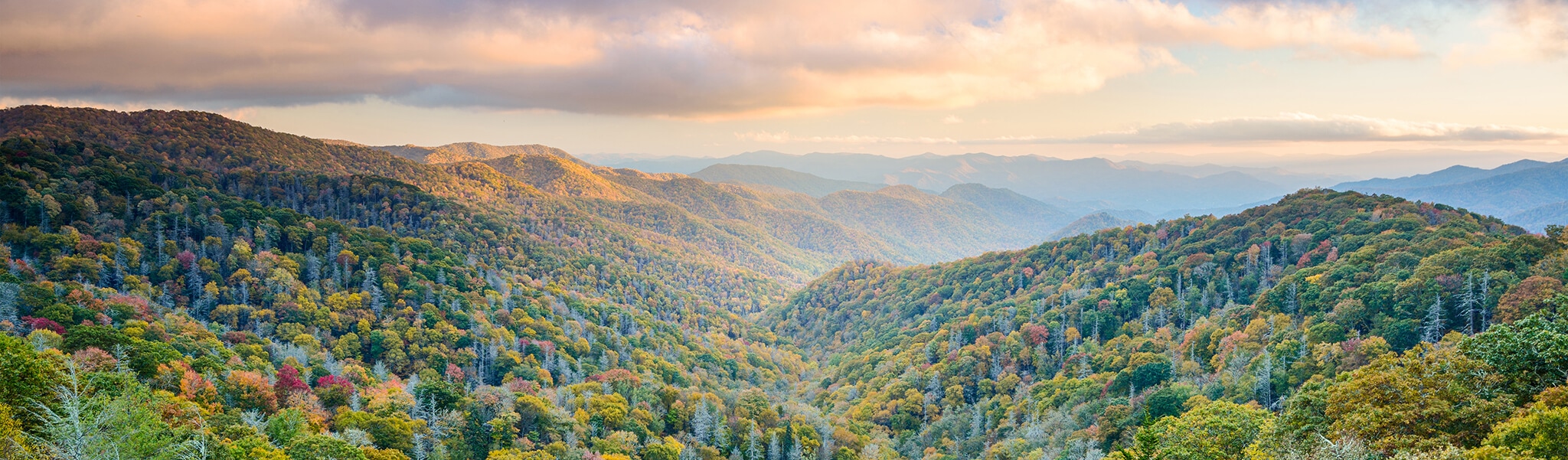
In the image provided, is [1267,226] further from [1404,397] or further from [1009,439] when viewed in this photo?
[1404,397]

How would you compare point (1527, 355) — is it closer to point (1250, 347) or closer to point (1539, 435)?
point (1539, 435)

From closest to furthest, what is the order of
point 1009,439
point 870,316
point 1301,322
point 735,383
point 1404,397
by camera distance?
1. point 1404,397
2. point 1301,322
3. point 1009,439
4. point 735,383
5. point 870,316

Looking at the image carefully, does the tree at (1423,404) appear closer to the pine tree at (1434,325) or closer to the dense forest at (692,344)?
the dense forest at (692,344)

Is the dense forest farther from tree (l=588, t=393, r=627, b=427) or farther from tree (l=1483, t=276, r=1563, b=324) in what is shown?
tree (l=588, t=393, r=627, b=427)

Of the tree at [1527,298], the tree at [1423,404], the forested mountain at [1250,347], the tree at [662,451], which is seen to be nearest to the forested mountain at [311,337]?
the tree at [662,451]

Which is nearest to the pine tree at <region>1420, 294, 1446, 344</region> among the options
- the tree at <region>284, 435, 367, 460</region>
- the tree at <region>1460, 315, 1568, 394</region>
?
the tree at <region>1460, 315, 1568, 394</region>

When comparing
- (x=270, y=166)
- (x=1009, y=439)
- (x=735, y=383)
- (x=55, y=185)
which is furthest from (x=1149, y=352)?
(x=270, y=166)
